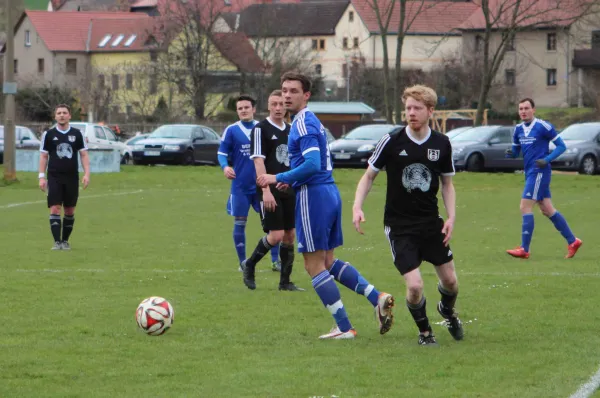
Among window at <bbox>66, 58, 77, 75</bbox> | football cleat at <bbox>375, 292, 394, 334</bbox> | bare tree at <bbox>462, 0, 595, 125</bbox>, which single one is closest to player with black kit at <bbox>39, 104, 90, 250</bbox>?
football cleat at <bbox>375, 292, 394, 334</bbox>

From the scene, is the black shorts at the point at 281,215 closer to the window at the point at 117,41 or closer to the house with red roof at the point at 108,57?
the house with red roof at the point at 108,57

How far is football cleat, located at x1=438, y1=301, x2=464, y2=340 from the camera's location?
8.10 meters

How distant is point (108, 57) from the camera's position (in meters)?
89.4

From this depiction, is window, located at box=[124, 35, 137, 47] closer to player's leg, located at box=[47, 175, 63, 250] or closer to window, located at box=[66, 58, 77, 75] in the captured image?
window, located at box=[66, 58, 77, 75]

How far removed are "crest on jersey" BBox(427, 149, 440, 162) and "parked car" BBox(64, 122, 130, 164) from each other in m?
32.0

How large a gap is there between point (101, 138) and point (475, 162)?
43.5ft

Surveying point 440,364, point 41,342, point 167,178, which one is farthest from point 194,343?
point 167,178

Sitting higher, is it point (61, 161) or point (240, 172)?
point (61, 161)

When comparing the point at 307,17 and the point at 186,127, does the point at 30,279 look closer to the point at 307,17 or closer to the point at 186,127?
the point at 186,127

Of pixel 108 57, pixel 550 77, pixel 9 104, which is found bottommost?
pixel 9 104

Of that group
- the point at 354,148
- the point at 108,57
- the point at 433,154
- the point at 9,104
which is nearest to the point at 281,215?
the point at 433,154

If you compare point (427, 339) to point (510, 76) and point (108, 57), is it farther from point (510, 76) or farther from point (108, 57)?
point (108, 57)

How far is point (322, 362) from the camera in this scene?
7336mm

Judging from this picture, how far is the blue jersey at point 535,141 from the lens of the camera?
13844 millimetres
